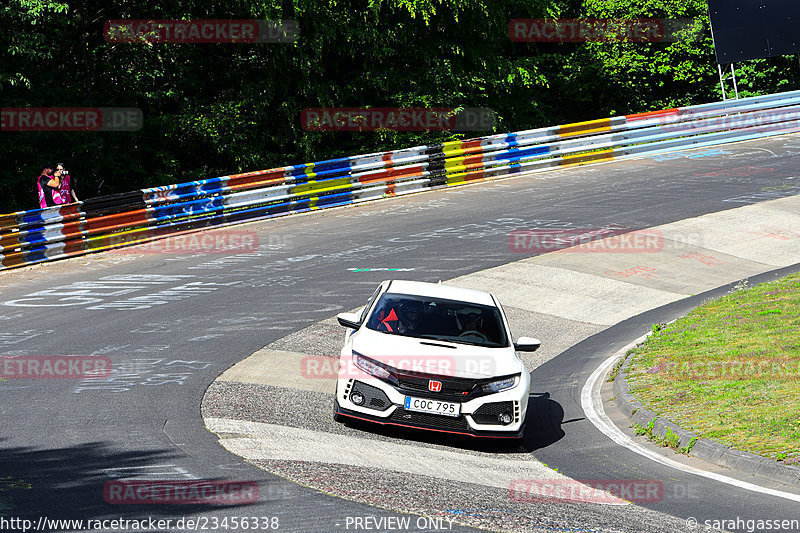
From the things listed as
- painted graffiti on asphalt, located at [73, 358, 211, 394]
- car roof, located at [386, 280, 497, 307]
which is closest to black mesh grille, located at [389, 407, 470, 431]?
car roof, located at [386, 280, 497, 307]

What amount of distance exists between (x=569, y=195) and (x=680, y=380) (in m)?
12.6

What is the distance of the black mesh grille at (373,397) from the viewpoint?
30.7 feet

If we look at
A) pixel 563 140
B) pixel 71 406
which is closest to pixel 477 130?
pixel 563 140

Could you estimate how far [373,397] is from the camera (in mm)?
9398

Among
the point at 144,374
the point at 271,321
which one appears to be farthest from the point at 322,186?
the point at 144,374

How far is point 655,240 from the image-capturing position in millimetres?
19625

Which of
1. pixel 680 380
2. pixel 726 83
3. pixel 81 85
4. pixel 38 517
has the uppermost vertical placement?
pixel 81 85

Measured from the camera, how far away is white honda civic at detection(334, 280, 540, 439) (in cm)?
934

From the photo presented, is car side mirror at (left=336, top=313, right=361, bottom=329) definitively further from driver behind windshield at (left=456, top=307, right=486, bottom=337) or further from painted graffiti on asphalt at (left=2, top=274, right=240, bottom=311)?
painted graffiti on asphalt at (left=2, top=274, right=240, bottom=311)

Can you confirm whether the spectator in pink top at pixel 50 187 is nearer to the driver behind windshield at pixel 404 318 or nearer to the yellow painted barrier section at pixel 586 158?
the driver behind windshield at pixel 404 318

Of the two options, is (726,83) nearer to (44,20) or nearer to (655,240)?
(655,240)

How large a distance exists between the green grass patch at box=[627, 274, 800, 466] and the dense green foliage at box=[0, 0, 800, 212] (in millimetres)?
14950

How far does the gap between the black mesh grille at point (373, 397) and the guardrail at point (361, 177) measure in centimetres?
1150

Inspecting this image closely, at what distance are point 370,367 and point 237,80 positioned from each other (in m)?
20.0
